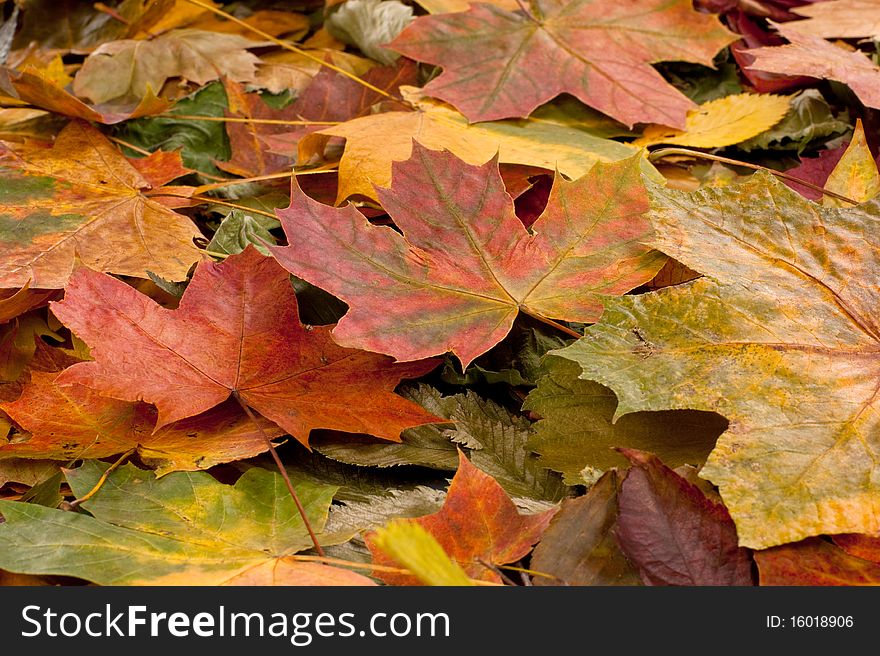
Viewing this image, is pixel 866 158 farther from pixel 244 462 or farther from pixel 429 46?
pixel 244 462

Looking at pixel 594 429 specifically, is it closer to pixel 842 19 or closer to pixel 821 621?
pixel 821 621

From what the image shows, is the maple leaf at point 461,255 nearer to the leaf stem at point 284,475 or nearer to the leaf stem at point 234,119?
the leaf stem at point 284,475

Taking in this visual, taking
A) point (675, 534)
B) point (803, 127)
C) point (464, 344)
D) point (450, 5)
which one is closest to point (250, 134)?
point (450, 5)

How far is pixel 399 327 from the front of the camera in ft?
2.61

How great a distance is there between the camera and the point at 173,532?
0.73m

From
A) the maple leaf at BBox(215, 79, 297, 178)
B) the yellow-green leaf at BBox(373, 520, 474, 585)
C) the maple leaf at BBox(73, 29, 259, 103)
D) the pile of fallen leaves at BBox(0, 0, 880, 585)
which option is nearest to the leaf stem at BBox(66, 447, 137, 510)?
the pile of fallen leaves at BBox(0, 0, 880, 585)

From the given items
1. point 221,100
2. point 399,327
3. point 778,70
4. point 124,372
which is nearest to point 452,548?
point 399,327

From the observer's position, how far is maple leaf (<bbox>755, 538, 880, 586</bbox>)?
0.66 metres

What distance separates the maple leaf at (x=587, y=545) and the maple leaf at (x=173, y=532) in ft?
0.49

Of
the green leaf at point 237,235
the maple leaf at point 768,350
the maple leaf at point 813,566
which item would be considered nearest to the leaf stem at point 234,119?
the green leaf at point 237,235

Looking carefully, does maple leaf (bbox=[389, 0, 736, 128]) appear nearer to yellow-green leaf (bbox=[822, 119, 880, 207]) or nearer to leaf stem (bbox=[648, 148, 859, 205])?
leaf stem (bbox=[648, 148, 859, 205])

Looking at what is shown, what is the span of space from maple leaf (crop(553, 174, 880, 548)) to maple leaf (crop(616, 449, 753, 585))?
0.03 m

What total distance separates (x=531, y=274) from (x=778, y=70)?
1.72 ft

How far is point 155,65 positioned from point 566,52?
70 cm
